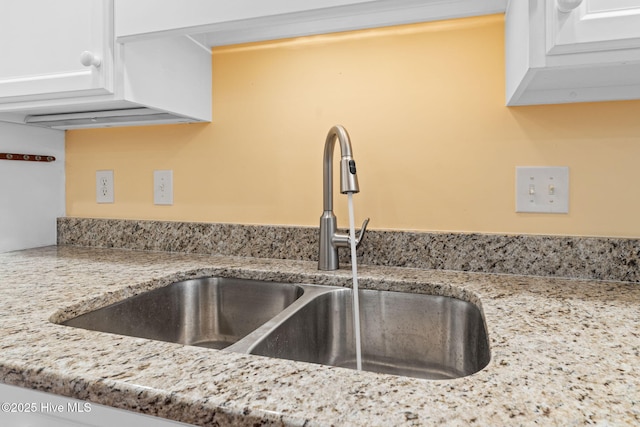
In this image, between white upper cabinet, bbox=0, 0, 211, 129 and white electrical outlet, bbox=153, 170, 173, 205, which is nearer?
white upper cabinet, bbox=0, 0, 211, 129

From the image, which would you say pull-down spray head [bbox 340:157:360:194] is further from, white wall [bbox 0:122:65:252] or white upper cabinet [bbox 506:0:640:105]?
white wall [bbox 0:122:65:252]

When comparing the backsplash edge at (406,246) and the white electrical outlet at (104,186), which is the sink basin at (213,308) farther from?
the white electrical outlet at (104,186)

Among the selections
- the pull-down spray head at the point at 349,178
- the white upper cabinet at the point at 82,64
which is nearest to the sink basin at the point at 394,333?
the pull-down spray head at the point at 349,178

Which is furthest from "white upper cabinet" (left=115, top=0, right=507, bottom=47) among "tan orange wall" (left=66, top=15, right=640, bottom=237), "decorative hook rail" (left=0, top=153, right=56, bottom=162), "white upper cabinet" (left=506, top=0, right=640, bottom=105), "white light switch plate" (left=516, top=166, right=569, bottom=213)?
"decorative hook rail" (left=0, top=153, right=56, bottom=162)

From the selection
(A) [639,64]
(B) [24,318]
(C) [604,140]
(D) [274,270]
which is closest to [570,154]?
(C) [604,140]

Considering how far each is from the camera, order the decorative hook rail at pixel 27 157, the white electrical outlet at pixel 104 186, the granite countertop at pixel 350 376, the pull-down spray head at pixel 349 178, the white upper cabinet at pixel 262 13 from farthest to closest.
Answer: the white electrical outlet at pixel 104 186 → the decorative hook rail at pixel 27 157 → the pull-down spray head at pixel 349 178 → the white upper cabinet at pixel 262 13 → the granite countertop at pixel 350 376

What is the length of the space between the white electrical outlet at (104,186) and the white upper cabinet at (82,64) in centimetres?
31

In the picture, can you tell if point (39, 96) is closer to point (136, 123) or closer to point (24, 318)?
point (136, 123)

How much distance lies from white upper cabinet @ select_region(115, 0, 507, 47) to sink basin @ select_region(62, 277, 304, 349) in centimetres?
63

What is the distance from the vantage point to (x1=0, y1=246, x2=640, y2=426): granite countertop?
395 mm

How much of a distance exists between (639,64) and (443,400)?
2.37 feet

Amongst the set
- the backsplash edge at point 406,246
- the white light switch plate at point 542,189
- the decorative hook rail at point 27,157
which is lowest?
the backsplash edge at point 406,246

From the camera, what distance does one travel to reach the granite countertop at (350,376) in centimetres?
39

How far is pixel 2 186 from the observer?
4.25ft
